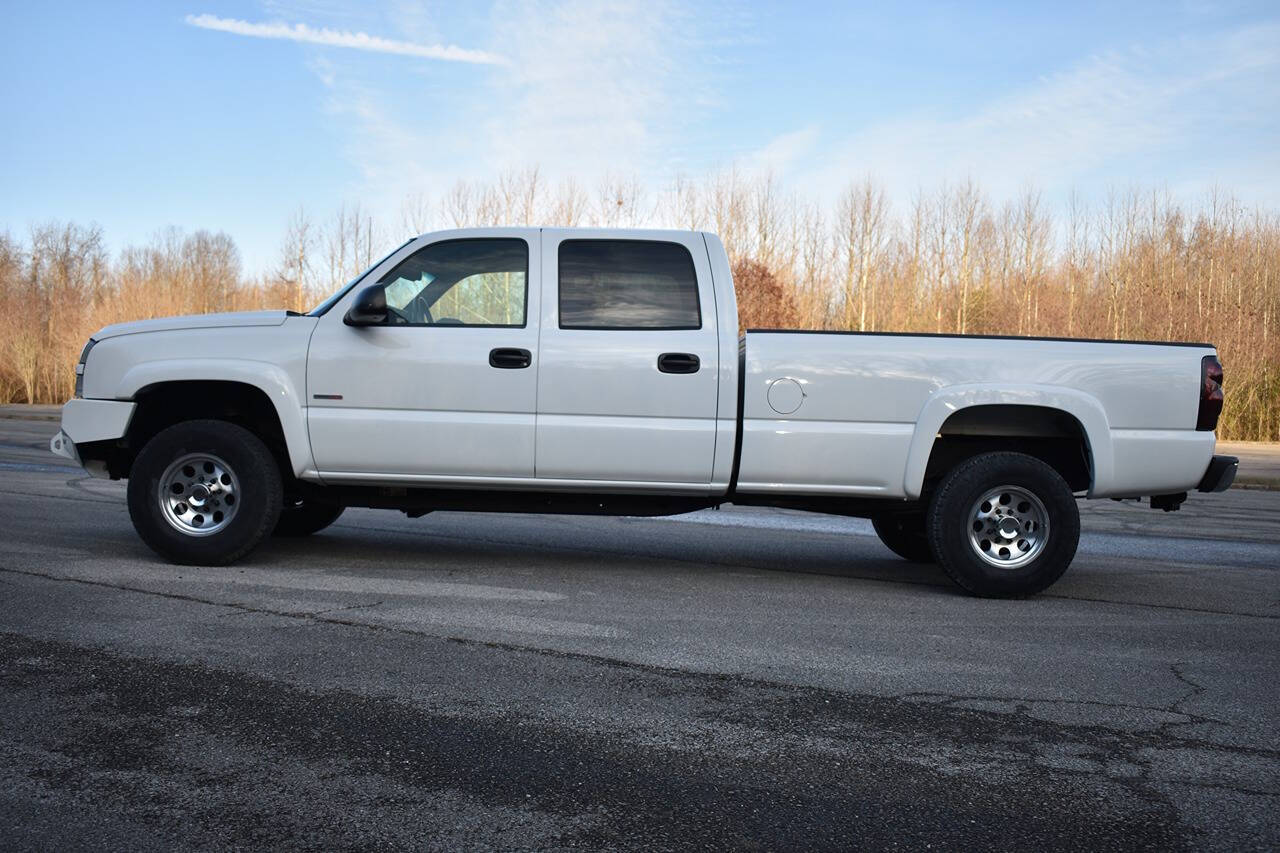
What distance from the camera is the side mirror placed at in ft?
21.3

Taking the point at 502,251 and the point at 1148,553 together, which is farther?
the point at 1148,553

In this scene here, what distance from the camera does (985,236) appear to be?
37031 millimetres

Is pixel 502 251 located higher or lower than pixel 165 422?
higher

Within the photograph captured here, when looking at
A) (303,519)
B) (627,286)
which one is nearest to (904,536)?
(627,286)

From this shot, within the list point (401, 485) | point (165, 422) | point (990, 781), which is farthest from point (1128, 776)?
point (165, 422)

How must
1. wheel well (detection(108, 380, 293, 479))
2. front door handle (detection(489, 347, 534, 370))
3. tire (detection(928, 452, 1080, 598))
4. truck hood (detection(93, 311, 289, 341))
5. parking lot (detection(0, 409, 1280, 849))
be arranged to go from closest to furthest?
parking lot (detection(0, 409, 1280, 849)), tire (detection(928, 452, 1080, 598)), front door handle (detection(489, 347, 534, 370)), truck hood (detection(93, 311, 289, 341)), wheel well (detection(108, 380, 293, 479))

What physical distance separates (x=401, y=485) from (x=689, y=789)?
12.9ft

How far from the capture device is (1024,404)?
6520mm

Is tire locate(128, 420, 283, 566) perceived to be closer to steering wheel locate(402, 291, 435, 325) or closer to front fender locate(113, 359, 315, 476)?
front fender locate(113, 359, 315, 476)

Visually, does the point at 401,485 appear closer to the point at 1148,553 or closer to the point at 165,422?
the point at 165,422

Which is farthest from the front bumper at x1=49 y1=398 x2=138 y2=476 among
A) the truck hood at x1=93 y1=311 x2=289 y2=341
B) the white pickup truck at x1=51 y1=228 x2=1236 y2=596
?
the truck hood at x1=93 y1=311 x2=289 y2=341

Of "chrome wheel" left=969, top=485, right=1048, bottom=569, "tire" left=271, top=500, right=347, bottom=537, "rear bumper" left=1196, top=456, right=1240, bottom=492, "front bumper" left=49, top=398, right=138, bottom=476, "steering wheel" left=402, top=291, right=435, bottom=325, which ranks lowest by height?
"tire" left=271, top=500, right=347, bottom=537

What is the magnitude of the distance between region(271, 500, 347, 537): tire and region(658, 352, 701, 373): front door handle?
10.3ft

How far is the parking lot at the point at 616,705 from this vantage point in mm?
3162
